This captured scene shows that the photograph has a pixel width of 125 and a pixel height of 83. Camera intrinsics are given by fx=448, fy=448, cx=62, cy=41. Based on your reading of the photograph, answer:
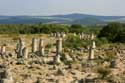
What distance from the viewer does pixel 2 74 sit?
63.5 feet

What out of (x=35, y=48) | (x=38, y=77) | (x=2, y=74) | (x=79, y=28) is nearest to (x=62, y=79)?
(x=38, y=77)

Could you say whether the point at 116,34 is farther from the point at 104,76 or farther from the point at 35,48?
the point at 104,76

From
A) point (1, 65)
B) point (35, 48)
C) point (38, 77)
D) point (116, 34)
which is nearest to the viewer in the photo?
point (38, 77)

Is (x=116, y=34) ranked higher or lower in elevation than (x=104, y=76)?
lower

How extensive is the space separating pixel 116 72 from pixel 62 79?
2881mm

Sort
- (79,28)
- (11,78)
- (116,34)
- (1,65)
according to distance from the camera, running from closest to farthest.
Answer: (11,78), (1,65), (116,34), (79,28)

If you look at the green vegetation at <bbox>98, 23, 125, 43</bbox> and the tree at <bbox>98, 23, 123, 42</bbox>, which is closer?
the green vegetation at <bbox>98, 23, 125, 43</bbox>

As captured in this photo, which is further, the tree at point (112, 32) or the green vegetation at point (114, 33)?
the tree at point (112, 32)

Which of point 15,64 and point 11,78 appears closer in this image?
point 11,78

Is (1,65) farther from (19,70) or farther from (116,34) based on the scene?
(116,34)

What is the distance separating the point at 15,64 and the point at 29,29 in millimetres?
70744

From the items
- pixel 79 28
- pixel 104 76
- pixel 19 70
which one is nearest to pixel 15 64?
pixel 19 70

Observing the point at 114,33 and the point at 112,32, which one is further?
the point at 112,32

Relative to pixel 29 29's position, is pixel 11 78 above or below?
above
